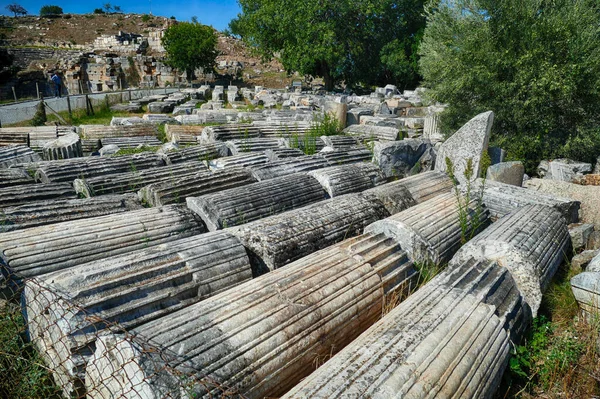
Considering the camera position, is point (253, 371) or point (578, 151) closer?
point (253, 371)

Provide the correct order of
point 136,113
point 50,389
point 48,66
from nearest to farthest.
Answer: point 50,389, point 136,113, point 48,66

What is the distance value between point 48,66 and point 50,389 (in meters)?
34.0

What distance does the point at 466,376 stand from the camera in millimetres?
2166

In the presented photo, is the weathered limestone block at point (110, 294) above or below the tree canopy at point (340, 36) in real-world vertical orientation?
below

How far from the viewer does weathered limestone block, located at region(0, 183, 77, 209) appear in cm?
447

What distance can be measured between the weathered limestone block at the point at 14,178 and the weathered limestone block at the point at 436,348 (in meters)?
5.03

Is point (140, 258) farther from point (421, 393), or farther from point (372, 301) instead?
point (421, 393)

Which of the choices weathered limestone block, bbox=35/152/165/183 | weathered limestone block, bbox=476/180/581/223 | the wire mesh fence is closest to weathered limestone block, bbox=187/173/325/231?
the wire mesh fence

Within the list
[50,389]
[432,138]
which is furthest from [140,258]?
[432,138]

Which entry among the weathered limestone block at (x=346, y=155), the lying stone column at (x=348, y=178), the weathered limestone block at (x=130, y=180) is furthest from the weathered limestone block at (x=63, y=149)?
the lying stone column at (x=348, y=178)

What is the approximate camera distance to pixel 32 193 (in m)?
4.70

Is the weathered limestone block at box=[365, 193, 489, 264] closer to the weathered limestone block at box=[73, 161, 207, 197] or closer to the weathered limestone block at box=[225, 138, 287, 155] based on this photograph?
the weathered limestone block at box=[73, 161, 207, 197]

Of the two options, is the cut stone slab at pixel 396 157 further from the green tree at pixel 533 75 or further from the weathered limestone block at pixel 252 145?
the green tree at pixel 533 75

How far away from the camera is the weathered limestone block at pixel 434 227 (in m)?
3.50
